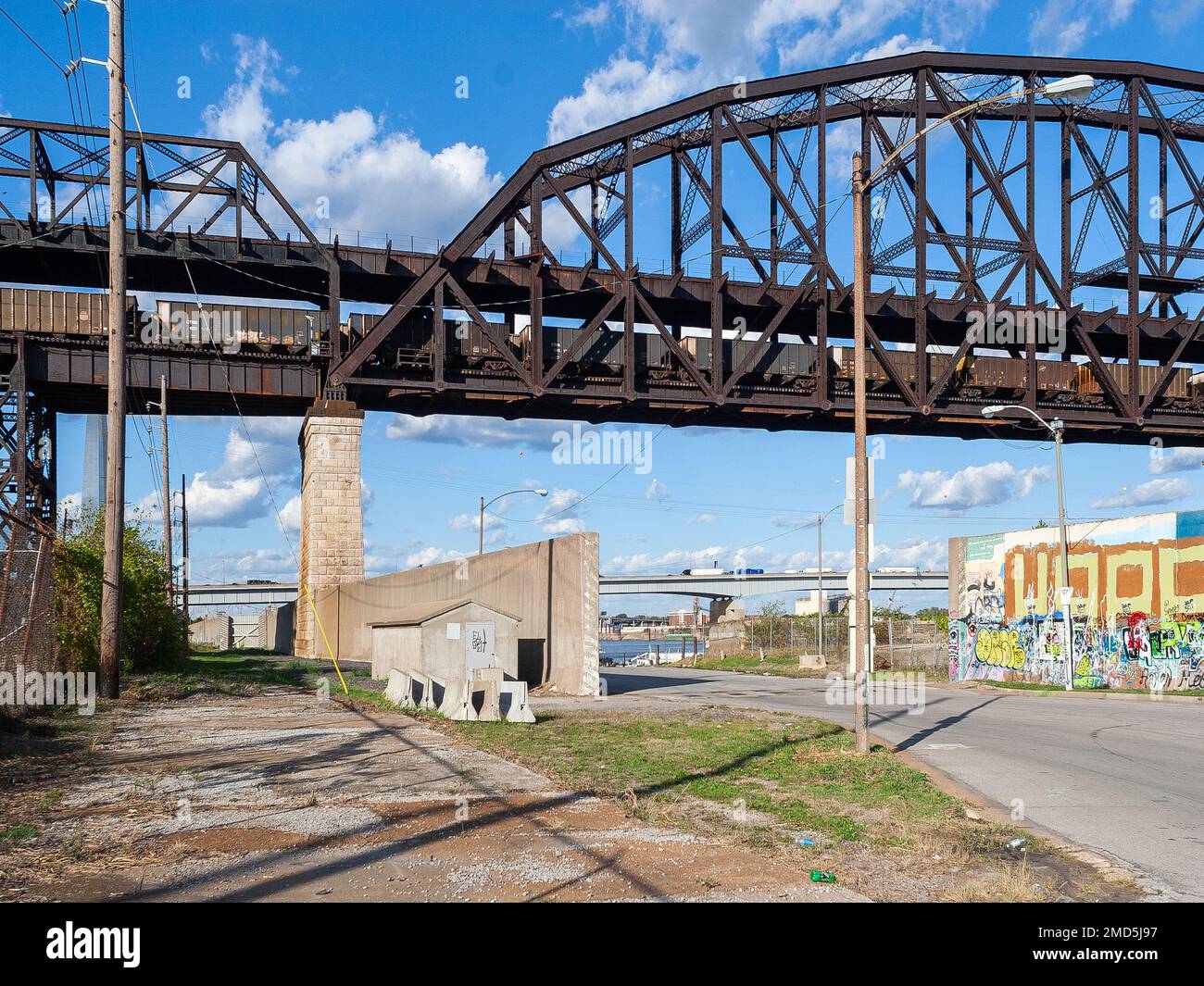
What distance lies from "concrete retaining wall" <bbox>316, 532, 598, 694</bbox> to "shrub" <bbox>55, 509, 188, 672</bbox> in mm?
7030

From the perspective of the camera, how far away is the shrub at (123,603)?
23.3m

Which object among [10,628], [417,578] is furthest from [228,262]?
[10,628]

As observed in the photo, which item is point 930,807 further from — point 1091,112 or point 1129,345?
point 1091,112

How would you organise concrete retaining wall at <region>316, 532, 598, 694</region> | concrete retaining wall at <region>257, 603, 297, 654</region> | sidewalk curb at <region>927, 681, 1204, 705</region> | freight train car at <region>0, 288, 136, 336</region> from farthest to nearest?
concrete retaining wall at <region>257, 603, 297, 654</region> < freight train car at <region>0, 288, 136, 336</region> < concrete retaining wall at <region>316, 532, 598, 694</region> < sidewalk curb at <region>927, 681, 1204, 705</region>

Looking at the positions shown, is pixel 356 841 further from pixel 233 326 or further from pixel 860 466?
pixel 233 326

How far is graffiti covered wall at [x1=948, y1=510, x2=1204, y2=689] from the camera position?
3191cm

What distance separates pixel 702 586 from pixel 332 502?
243 feet

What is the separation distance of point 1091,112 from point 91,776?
64177mm

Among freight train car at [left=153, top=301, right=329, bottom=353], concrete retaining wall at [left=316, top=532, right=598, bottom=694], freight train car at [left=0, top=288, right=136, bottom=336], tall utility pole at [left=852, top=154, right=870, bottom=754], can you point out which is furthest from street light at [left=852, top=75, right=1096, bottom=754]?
freight train car at [left=0, top=288, right=136, bottom=336]

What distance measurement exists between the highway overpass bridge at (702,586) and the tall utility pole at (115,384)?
291 ft

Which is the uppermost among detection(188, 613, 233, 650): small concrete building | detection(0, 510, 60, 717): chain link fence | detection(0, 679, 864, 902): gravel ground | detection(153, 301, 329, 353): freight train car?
detection(153, 301, 329, 353): freight train car

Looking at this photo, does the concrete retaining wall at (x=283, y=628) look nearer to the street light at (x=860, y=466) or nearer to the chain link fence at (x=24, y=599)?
the chain link fence at (x=24, y=599)

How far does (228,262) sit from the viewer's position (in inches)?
2053

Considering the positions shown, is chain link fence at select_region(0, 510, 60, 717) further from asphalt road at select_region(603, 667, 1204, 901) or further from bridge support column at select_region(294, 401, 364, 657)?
bridge support column at select_region(294, 401, 364, 657)
